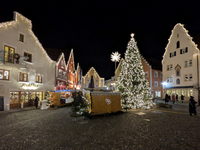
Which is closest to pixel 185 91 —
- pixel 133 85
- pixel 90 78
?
pixel 133 85

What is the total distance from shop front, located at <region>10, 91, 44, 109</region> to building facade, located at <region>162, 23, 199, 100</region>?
27325 mm

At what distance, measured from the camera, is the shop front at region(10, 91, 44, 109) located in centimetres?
1734

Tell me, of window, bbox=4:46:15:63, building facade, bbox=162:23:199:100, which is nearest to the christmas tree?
window, bbox=4:46:15:63

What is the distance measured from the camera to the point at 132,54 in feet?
55.0

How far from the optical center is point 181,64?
29.0 metres

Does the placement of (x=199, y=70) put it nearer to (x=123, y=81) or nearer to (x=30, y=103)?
(x=123, y=81)

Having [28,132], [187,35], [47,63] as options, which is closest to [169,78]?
[187,35]

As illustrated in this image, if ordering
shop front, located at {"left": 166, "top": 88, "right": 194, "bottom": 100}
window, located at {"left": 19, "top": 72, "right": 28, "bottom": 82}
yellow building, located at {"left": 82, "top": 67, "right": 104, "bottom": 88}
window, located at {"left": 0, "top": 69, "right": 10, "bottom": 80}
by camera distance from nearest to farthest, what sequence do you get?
window, located at {"left": 0, "top": 69, "right": 10, "bottom": 80} → window, located at {"left": 19, "top": 72, "right": 28, "bottom": 82} → shop front, located at {"left": 166, "top": 88, "right": 194, "bottom": 100} → yellow building, located at {"left": 82, "top": 67, "right": 104, "bottom": 88}

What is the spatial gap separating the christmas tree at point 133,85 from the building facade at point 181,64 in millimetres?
→ 14375

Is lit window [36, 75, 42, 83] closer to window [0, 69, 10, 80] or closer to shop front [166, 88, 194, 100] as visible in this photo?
window [0, 69, 10, 80]

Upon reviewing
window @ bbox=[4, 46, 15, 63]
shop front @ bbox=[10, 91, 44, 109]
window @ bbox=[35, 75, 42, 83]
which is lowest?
shop front @ bbox=[10, 91, 44, 109]

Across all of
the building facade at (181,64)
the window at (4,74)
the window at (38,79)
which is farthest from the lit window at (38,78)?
the building facade at (181,64)

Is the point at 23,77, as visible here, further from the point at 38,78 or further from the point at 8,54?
the point at 8,54

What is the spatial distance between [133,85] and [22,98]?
14771 millimetres
